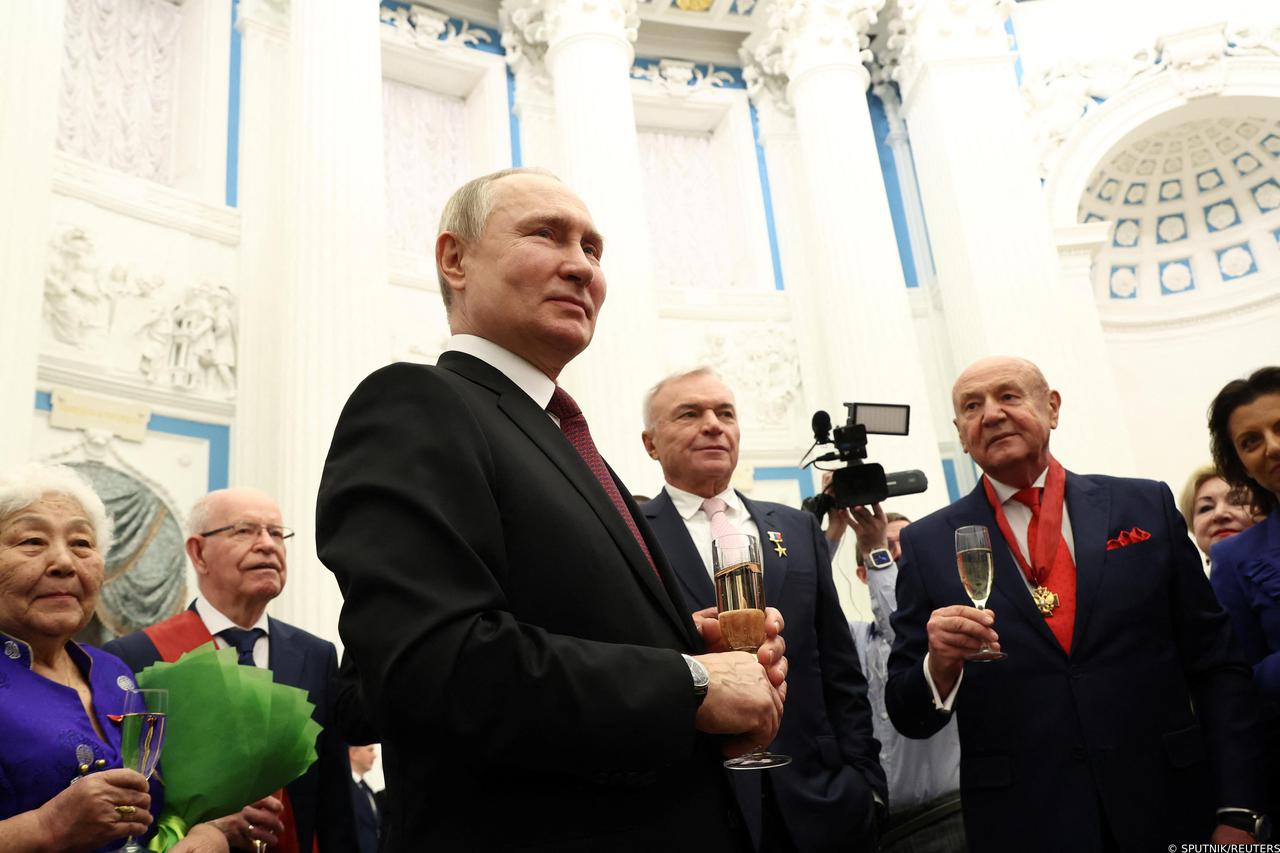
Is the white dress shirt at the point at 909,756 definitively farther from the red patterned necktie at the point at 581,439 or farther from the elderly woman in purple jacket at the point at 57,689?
the elderly woman in purple jacket at the point at 57,689

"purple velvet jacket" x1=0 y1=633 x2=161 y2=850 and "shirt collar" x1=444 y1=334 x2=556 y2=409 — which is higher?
"shirt collar" x1=444 y1=334 x2=556 y2=409

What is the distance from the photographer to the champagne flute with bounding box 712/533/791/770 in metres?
1.71

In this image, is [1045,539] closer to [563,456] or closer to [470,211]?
[563,456]

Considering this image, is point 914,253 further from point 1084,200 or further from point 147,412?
point 147,412

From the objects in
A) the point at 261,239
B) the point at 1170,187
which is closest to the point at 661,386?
the point at 261,239

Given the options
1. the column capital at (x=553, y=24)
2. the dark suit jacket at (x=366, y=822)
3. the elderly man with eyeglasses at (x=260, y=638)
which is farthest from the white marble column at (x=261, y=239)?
the elderly man with eyeglasses at (x=260, y=638)

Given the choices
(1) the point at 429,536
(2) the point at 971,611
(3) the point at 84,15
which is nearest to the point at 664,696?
(1) the point at 429,536

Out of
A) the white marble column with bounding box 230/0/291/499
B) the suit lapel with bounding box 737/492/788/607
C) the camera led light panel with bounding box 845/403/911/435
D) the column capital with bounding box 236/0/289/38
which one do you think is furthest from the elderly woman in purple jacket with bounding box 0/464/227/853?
the column capital with bounding box 236/0/289/38

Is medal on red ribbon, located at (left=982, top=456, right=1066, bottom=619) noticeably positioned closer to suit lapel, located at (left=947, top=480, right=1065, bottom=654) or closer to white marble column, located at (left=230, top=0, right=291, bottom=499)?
suit lapel, located at (left=947, top=480, right=1065, bottom=654)

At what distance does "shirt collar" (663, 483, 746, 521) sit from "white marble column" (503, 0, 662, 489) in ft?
17.3

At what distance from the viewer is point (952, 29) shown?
11.3 meters

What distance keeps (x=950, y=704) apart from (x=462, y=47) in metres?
9.86

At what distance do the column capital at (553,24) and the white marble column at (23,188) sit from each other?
15.6 ft

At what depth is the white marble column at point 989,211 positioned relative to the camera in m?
10.2
